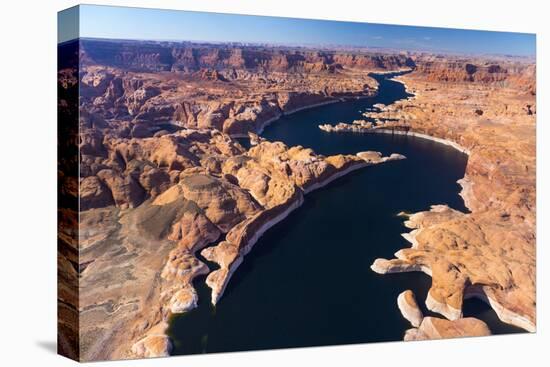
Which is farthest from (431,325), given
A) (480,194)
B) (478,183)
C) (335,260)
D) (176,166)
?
(176,166)

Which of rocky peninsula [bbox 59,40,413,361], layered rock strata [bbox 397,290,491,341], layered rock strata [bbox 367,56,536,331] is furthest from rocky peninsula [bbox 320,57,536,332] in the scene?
rocky peninsula [bbox 59,40,413,361]

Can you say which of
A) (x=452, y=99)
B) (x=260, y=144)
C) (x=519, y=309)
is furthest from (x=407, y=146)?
(x=519, y=309)

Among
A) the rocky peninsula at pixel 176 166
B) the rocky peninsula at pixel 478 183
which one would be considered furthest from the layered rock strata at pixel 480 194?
the rocky peninsula at pixel 176 166

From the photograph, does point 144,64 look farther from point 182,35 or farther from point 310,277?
point 310,277

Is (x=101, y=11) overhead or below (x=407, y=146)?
overhead

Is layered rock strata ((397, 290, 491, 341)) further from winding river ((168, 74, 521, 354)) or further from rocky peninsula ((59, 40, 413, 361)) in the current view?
rocky peninsula ((59, 40, 413, 361))

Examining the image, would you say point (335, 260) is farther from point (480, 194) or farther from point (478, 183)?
point (478, 183)

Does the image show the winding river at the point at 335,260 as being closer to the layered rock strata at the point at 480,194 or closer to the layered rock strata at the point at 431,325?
the layered rock strata at the point at 431,325
